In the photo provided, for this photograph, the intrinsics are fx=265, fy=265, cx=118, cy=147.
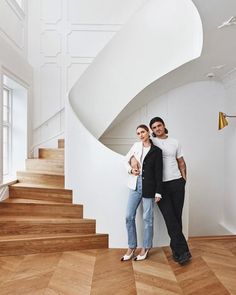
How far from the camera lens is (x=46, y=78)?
15.8 feet

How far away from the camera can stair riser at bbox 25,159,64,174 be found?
380 cm

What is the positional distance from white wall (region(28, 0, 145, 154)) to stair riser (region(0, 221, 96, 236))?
202 centimetres

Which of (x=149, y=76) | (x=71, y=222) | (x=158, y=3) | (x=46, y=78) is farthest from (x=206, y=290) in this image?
(x=46, y=78)

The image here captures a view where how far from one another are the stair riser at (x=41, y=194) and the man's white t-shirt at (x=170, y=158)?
129 centimetres

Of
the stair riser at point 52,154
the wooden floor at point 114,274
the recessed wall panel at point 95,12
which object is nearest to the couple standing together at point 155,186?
the wooden floor at point 114,274

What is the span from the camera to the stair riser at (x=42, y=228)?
2.94 m

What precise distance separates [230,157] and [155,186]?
234 centimetres

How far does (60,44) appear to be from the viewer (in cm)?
487

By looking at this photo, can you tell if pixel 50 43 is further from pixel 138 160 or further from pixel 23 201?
pixel 138 160

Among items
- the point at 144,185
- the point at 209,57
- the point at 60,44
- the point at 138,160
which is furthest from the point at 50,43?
the point at 144,185

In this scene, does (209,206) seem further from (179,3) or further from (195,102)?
(179,3)

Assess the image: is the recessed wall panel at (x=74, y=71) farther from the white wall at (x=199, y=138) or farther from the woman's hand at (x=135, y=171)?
the woman's hand at (x=135, y=171)

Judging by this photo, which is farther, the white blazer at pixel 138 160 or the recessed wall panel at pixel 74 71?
the recessed wall panel at pixel 74 71

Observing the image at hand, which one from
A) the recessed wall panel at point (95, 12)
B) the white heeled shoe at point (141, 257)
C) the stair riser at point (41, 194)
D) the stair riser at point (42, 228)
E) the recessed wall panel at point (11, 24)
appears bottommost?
the white heeled shoe at point (141, 257)
